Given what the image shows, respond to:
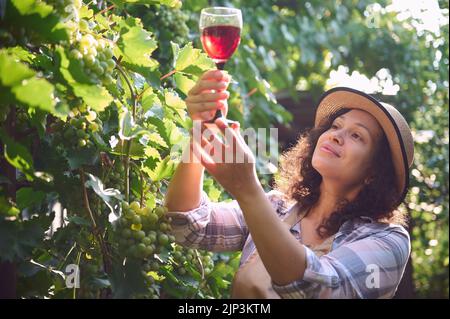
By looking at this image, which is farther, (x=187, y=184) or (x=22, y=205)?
(x=187, y=184)

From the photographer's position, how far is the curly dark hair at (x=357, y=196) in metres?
2.17

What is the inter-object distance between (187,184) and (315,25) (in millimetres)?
4123

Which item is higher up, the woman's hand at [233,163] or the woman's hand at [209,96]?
the woman's hand at [209,96]

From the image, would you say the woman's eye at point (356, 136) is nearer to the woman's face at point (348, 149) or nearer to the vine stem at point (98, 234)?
the woman's face at point (348, 149)

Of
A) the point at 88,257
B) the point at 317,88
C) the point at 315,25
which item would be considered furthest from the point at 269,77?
the point at 88,257

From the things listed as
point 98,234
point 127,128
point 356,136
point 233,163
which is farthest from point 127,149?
point 356,136

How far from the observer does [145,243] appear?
1765 mm

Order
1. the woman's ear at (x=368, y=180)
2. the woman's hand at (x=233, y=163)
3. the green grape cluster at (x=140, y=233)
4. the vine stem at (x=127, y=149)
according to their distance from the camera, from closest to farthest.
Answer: the woman's hand at (x=233, y=163) → the green grape cluster at (x=140, y=233) → the vine stem at (x=127, y=149) → the woman's ear at (x=368, y=180)

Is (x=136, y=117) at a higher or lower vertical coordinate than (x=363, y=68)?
lower

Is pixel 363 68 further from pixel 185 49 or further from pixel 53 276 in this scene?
pixel 53 276

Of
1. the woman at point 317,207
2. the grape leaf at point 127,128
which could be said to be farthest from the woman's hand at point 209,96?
the grape leaf at point 127,128

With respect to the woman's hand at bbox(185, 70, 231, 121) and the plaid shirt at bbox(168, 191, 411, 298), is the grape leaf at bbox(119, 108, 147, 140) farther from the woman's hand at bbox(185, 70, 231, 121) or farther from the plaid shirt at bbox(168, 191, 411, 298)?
the plaid shirt at bbox(168, 191, 411, 298)

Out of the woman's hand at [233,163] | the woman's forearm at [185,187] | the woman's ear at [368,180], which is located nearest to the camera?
the woman's hand at [233,163]

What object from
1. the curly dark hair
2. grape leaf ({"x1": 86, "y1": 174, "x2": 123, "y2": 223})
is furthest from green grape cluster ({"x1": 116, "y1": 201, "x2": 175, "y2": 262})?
the curly dark hair
